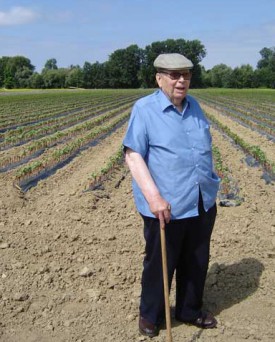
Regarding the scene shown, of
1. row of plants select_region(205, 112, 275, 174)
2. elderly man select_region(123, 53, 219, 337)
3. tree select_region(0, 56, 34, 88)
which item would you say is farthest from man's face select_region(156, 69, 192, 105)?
tree select_region(0, 56, 34, 88)

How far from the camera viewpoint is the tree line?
9556 centimetres

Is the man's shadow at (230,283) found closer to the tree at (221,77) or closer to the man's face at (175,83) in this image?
the man's face at (175,83)

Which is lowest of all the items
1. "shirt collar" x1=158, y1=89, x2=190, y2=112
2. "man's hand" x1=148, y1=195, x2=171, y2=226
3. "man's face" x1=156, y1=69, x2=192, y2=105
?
"man's hand" x1=148, y1=195, x2=171, y2=226

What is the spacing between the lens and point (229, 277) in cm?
422

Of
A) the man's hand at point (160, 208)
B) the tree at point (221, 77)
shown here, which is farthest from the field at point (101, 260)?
the tree at point (221, 77)

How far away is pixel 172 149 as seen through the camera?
9.84 feet

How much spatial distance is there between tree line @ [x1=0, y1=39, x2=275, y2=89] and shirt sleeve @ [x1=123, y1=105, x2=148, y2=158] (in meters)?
95.5

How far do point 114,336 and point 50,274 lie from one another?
117 centimetres

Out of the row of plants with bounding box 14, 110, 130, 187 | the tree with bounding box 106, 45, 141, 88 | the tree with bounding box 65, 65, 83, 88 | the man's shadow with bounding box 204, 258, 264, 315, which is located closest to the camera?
the man's shadow with bounding box 204, 258, 264, 315

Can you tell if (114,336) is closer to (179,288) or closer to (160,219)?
(179,288)

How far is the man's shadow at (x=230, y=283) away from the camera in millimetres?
3846

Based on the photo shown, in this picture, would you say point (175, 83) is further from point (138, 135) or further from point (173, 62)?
point (138, 135)

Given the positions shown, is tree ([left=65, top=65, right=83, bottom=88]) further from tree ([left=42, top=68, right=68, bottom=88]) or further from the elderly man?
the elderly man

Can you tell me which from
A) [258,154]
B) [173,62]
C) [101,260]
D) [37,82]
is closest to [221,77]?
[37,82]
